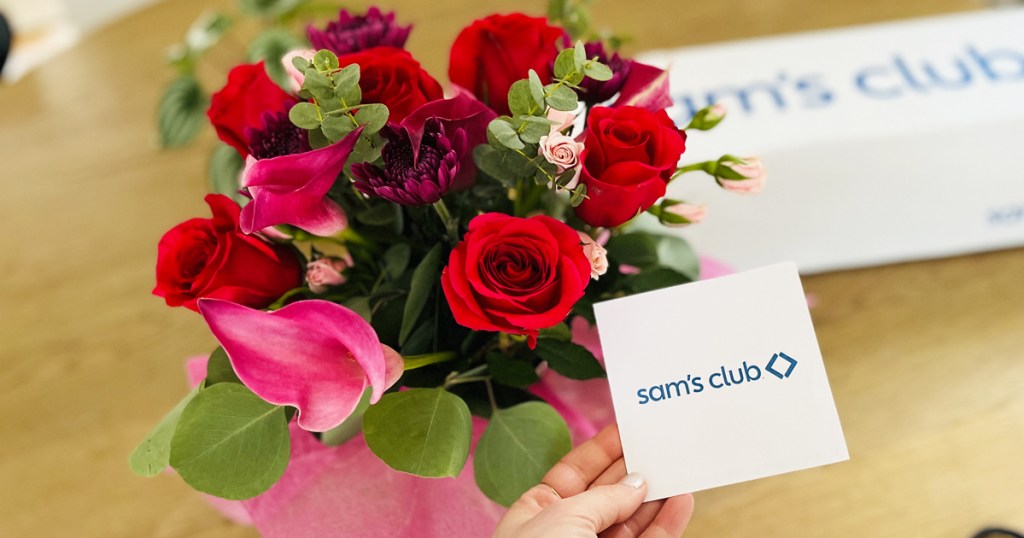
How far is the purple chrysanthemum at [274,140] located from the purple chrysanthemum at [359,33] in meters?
0.08

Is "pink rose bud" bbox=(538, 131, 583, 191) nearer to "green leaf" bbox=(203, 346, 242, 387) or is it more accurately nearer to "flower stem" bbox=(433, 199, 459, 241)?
"flower stem" bbox=(433, 199, 459, 241)

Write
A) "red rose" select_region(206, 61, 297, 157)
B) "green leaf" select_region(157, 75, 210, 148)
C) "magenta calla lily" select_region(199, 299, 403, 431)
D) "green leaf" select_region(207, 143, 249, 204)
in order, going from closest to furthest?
"magenta calla lily" select_region(199, 299, 403, 431) < "red rose" select_region(206, 61, 297, 157) < "green leaf" select_region(207, 143, 249, 204) < "green leaf" select_region(157, 75, 210, 148)

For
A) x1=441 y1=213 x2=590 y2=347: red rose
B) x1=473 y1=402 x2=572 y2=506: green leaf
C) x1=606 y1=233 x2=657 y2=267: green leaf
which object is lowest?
x1=473 y1=402 x2=572 y2=506: green leaf

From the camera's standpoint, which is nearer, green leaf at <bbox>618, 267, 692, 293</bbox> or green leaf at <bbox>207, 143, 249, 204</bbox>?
green leaf at <bbox>618, 267, 692, 293</bbox>

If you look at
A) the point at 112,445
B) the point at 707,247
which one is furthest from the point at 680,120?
the point at 112,445

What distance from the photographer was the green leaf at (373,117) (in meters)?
0.43

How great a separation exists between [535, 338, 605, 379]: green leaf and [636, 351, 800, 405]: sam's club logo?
1.5 inches

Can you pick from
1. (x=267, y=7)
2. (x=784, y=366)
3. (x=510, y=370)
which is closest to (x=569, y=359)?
(x=510, y=370)

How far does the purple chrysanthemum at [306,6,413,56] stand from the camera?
1.77ft

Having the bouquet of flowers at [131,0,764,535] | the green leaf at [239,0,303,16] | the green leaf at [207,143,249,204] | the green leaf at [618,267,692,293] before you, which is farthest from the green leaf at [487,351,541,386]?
the green leaf at [239,0,303,16]

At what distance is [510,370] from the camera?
1.74ft

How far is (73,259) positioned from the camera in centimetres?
93

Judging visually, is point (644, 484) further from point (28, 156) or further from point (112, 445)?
→ point (28, 156)

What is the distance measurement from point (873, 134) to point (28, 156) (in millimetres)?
1047
